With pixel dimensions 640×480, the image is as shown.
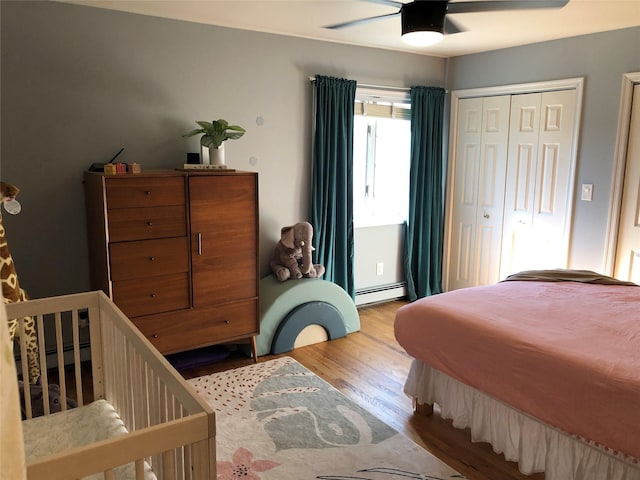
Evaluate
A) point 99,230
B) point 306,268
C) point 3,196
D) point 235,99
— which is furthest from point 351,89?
point 3,196

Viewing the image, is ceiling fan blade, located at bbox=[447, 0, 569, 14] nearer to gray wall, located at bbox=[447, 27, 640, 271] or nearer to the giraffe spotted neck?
gray wall, located at bbox=[447, 27, 640, 271]

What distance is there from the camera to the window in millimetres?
4418

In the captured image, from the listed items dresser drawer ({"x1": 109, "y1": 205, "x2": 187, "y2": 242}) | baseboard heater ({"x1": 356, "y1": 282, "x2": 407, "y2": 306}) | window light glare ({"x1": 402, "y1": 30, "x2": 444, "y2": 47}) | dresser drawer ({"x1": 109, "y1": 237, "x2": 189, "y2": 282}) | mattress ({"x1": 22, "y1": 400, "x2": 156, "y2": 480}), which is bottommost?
baseboard heater ({"x1": 356, "y1": 282, "x2": 407, "y2": 306})

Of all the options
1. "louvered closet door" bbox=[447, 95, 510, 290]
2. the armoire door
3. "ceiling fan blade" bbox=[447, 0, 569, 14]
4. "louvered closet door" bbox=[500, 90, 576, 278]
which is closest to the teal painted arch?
the armoire door

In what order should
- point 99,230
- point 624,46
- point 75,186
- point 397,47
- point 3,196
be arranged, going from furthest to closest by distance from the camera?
point 397,47, point 624,46, point 75,186, point 99,230, point 3,196

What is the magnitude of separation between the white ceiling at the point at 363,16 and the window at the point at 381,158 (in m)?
0.56

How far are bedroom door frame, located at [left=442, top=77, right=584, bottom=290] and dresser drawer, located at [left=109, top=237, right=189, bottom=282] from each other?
271 cm

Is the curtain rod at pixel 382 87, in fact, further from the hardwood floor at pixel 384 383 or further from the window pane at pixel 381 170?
the hardwood floor at pixel 384 383

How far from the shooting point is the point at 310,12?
3168 mm

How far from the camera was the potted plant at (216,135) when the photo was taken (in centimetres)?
327

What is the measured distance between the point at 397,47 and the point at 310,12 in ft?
4.44

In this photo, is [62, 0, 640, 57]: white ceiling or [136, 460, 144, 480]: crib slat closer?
[136, 460, 144, 480]: crib slat

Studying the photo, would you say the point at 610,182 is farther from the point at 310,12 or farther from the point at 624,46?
the point at 310,12

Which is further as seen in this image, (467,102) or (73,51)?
(467,102)
